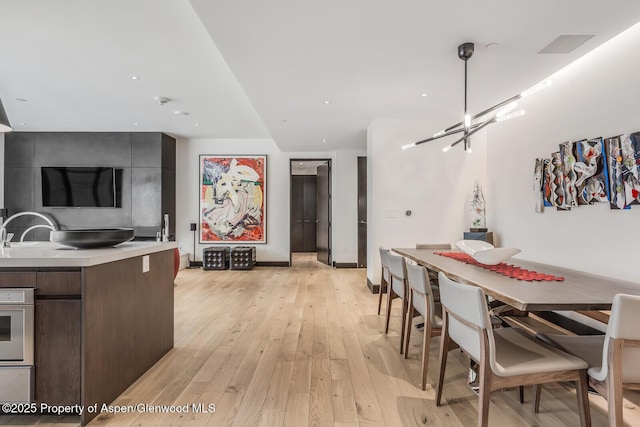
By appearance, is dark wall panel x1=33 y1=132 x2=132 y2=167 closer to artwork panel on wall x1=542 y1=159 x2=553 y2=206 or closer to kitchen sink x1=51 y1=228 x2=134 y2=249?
kitchen sink x1=51 y1=228 x2=134 y2=249

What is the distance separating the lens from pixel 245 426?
1.76 meters

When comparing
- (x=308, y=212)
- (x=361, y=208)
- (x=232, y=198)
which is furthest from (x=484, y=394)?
(x=308, y=212)

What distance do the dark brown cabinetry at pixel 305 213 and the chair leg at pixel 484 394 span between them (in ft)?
27.3

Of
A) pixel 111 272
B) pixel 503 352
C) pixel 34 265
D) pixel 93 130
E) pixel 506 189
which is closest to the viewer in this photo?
pixel 503 352

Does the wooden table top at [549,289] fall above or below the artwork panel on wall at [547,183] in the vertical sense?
below

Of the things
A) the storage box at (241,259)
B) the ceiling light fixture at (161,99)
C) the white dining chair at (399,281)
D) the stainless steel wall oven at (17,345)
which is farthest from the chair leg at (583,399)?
the storage box at (241,259)

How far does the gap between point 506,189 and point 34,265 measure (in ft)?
15.9

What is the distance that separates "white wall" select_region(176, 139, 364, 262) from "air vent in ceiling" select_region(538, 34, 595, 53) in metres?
4.41

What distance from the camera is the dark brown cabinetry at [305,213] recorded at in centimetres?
971

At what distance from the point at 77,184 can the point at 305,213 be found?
5.55m

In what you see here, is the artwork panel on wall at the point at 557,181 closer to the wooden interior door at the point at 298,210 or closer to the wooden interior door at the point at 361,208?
the wooden interior door at the point at 361,208

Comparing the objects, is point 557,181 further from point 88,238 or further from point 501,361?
point 88,238

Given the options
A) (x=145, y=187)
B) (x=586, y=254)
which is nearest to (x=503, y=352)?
(x=586, y=254)

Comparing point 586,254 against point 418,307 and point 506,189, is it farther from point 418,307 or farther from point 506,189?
point 418,307
